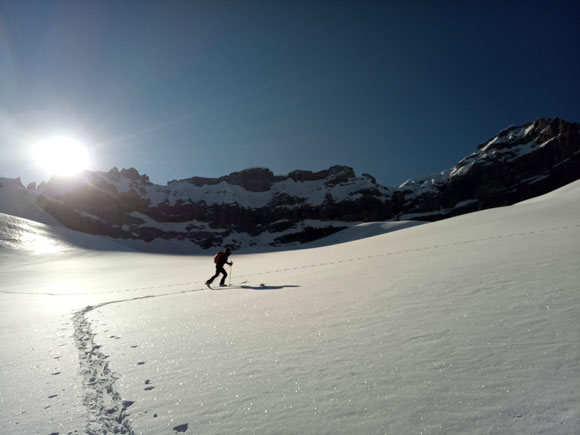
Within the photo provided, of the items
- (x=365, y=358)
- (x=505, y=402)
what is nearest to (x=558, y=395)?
(x=505, y=402)

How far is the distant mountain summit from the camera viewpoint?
135500 mm

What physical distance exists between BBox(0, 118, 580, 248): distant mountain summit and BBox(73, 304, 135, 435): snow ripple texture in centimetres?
13692

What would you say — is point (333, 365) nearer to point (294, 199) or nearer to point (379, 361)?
point (379, 361)

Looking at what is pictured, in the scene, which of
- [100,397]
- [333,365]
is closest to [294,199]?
[333,365]

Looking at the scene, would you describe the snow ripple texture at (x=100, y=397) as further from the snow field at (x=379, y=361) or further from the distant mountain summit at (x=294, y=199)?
the distant mountain summit at (x=294, y=199)

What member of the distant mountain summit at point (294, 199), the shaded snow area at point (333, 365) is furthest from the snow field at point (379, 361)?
the distant mountain summit at point (294, 199)

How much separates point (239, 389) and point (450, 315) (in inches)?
122

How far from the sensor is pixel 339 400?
8.84 feet

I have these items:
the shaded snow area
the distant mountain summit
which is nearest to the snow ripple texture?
the shaded snow area

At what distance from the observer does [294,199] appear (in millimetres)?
188125

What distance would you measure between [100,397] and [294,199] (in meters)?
186

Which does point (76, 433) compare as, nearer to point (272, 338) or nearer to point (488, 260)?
point (272, 338)

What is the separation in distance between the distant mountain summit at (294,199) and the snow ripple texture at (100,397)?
137 metres

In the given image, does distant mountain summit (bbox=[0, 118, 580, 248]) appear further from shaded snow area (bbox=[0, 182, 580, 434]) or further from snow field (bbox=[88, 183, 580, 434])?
snow field (bbox=[88, 183, 580, 434])
